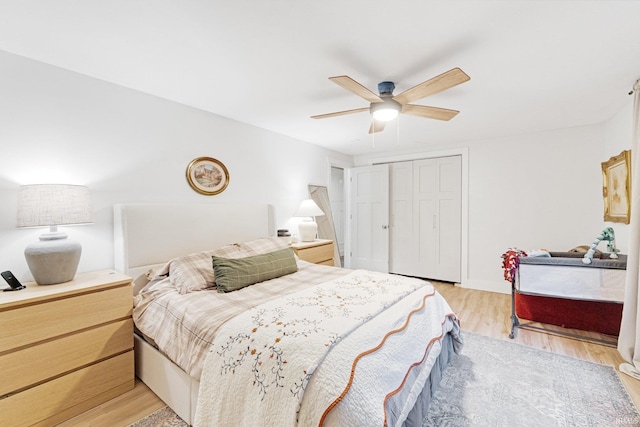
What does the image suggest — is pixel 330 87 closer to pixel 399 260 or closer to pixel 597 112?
pixel 597 112

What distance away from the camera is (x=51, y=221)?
5.84 feet

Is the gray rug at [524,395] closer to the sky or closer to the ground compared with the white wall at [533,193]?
closer to the ground

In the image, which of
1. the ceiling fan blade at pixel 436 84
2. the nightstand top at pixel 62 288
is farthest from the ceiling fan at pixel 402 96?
the nightstand top at pixel 62 288

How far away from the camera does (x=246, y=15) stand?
59.1 inches

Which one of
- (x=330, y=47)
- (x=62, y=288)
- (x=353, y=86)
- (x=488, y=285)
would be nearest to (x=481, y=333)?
(x=488, y=285)

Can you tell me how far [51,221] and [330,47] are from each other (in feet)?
6.99

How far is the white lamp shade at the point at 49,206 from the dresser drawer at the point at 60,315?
0.52 metres

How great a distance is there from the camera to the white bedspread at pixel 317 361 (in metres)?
1.07

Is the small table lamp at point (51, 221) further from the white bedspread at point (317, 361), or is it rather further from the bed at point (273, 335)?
the white bedspread at point (317, 361)

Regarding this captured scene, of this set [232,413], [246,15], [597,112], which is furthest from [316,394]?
[597,112]

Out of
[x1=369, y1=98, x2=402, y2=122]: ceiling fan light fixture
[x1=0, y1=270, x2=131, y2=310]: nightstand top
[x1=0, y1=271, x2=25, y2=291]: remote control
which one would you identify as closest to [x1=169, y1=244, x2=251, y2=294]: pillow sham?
[x1=0, y1=270, x2=131, y2=310]: nightstand top

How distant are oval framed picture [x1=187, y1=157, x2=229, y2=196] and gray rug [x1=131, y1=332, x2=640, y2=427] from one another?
6.40ft

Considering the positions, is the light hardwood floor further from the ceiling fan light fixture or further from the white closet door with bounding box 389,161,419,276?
the ceiling fan light fixture

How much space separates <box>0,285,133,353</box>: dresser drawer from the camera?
1.50m
